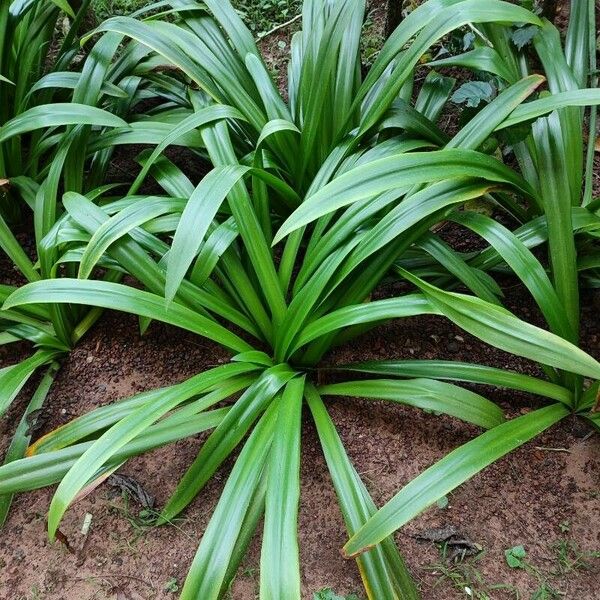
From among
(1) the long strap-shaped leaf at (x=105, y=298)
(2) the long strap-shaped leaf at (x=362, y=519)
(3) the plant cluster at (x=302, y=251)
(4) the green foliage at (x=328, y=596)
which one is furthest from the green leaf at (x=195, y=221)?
(4) the green foliage at (x=328, y=596)

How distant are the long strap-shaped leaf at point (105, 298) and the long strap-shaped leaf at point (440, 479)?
610 mm

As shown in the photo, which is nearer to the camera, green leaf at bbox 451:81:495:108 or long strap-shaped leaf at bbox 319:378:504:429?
long strap-shaped leaf at bbox 319:378:504:429

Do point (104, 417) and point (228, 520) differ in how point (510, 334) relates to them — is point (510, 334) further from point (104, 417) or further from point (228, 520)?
point (104, 417)

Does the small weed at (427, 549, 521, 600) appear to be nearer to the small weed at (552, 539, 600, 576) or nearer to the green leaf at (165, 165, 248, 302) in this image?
the small weed at (552, 539, 600, 576)

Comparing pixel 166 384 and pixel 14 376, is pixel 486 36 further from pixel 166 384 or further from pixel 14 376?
pixel 14 376

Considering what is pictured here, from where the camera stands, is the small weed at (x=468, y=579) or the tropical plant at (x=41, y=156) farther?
the tropical plant at (x=41, y=156)

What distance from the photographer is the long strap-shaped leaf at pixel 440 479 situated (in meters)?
1.03

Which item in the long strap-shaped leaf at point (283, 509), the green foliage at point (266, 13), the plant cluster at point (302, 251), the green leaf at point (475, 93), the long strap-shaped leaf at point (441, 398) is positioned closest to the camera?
the long strap-shaped leaf at point (283, 509)

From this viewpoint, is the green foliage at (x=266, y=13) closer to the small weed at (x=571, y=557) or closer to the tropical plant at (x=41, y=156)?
the tropical plant at (x=41, y=156)

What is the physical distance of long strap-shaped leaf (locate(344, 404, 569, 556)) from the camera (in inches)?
40.6

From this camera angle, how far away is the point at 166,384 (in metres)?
1.59

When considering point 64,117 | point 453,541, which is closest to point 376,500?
point 453,541

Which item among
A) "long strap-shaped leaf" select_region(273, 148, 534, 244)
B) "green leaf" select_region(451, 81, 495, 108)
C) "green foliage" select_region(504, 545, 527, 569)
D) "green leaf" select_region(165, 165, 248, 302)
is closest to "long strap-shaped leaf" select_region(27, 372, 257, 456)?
"green leaf" select_region(165, 165, 248, 302)

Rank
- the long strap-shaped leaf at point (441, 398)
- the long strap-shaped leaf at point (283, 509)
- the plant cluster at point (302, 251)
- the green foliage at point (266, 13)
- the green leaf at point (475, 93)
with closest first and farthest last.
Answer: the long strap-shaped leaf at point (283, 509)
the plant cluster at point (302, 251)
the long strap-shaped leaf at point (441, 398)
the green leaf at point (475, 93)
the green foliage at point (266, 13)
